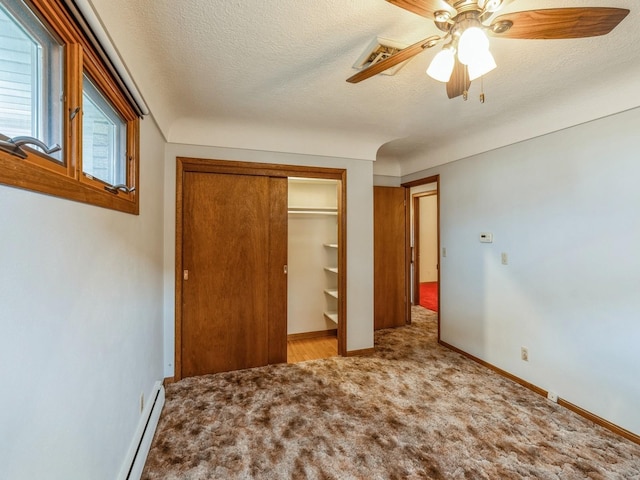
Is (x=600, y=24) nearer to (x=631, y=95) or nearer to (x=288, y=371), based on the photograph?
(x=631, y=95)

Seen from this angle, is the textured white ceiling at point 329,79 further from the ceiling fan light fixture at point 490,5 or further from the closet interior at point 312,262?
the closet interior at point 312,262

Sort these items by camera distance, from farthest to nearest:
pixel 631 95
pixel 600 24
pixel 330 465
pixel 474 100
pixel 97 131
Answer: pixel 474 100 < pixel 631 95 < pixel 330 465 < pixel 97 131 < pixel 600 24

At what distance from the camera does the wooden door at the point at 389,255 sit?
13.6 ft

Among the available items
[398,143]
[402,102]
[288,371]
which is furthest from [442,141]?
[288,371]

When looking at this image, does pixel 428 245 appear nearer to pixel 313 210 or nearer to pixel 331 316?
pixel 331 316

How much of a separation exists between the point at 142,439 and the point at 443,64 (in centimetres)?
262

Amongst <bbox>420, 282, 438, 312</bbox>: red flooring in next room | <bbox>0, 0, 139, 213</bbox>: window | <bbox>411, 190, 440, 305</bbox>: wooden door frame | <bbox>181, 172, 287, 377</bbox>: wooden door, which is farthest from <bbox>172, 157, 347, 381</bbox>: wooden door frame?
<bbox>420, 282, 438, 312</bbox>: red flooring in next room

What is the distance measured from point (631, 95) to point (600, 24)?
1360 millimetres

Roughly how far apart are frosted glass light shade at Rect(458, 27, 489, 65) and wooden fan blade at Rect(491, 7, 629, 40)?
0.25 feet

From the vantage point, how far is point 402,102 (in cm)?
235

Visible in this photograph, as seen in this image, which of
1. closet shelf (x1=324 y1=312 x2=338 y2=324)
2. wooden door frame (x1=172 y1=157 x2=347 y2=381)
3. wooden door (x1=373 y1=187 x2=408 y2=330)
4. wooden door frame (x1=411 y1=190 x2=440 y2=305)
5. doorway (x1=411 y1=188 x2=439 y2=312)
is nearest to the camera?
wooden door frame (x1=172 y1=157 x2=347 y2=381)

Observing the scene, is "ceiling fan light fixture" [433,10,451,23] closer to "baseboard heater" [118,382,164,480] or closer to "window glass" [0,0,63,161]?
"window glass" [0,0,63,161]

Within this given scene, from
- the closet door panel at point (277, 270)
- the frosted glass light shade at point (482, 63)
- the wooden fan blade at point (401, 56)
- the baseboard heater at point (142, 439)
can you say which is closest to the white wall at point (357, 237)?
the closet door panel at point (277, 270)

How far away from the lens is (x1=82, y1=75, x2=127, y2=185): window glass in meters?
1.28
